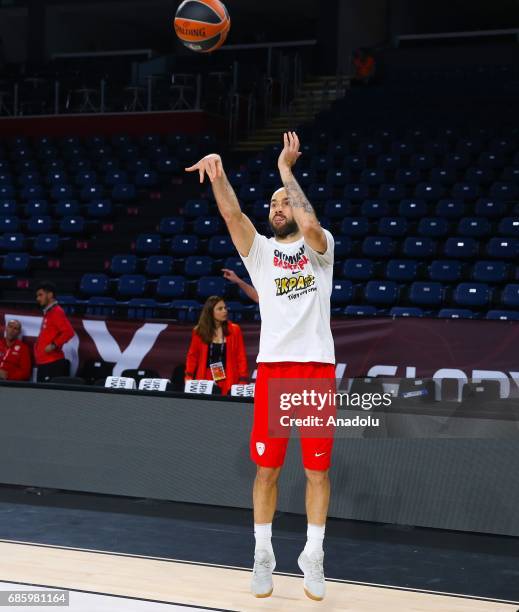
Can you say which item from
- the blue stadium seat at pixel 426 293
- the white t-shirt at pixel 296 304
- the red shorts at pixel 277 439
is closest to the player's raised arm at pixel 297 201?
the white t-shirt at pixel 296 304

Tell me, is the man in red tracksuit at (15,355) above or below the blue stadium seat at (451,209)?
below

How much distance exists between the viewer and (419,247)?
13039mm

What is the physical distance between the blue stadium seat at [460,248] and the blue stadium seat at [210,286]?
→ 2968 millimetres

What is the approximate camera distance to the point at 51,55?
27344mm

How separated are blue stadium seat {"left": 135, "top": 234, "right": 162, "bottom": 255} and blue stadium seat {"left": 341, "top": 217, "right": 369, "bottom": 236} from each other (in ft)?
9.72

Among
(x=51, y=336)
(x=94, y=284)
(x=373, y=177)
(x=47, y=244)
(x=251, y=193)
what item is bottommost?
(x=51, y=336)

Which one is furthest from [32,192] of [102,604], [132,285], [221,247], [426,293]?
[102,604]

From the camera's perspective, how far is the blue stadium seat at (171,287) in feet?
43.8

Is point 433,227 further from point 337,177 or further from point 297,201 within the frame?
point 297,201

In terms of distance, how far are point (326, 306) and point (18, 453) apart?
12.9 feet

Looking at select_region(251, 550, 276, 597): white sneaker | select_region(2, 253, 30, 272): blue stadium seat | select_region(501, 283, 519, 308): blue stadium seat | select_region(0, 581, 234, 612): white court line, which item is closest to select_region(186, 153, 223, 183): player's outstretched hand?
select_region(251, 550, 276, 597): white sneaker

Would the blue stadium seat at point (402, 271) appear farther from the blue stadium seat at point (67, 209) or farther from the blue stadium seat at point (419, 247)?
the blue stadium seat at point (67, 209)

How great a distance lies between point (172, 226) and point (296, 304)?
10.8 meters

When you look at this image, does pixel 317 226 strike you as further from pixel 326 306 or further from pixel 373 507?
pixel 373 507
